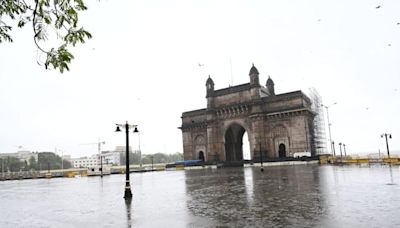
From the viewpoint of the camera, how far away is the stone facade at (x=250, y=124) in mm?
60156

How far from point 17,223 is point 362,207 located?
34.9 feet

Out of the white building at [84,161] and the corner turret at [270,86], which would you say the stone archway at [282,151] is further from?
the white building at [84,161]

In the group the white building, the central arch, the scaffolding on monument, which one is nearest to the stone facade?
the central arch

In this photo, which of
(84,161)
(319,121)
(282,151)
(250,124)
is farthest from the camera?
(84,161)

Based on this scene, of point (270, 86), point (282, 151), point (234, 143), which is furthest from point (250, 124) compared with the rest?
point (270, 86)

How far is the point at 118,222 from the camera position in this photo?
376 inches

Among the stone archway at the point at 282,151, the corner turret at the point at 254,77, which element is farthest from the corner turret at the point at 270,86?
the stone archway at the point at 282,151

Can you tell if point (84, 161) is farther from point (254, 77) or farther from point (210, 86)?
point (254, 77)

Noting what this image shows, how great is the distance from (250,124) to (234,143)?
1023 cm

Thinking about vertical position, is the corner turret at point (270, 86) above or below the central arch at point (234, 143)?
above

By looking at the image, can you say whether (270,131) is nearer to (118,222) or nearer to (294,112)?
(294,112)

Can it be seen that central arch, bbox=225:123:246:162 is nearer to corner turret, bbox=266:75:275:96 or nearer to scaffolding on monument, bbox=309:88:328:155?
corner turret, bbox=266:75:275:96

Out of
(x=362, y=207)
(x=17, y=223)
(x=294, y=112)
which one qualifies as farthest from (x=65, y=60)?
(x=294, y=112)

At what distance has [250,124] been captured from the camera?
65.2 m
